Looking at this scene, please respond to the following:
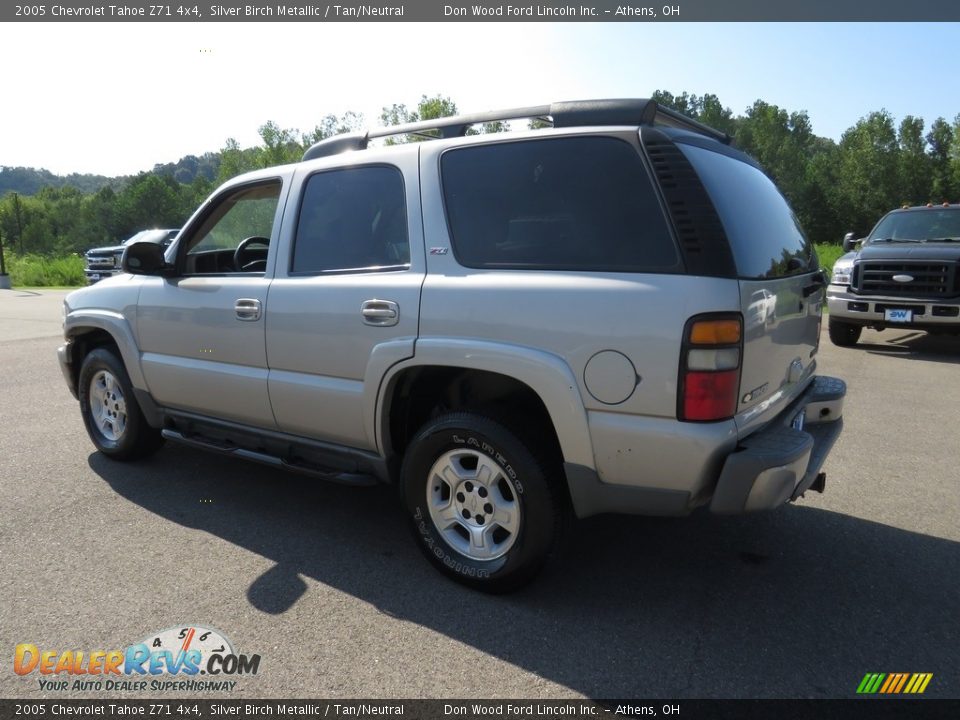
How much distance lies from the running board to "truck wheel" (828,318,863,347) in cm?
839

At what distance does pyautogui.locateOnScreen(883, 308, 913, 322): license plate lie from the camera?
880cm

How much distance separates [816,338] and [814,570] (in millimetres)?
1133

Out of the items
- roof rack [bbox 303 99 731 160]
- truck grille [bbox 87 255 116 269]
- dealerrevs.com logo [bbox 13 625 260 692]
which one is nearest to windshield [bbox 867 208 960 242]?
roof rack [bbox 303 99 731 160]

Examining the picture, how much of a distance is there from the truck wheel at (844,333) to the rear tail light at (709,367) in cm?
818

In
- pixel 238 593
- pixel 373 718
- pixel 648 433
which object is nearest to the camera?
pixel 373 718

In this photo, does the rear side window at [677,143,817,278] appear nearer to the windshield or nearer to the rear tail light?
the rear tail light

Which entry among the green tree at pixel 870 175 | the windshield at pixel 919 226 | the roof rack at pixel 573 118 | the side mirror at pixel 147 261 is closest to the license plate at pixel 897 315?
the windshield at pixel 919 226

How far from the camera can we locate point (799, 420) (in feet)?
10.8

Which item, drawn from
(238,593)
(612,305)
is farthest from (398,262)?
(238,593)

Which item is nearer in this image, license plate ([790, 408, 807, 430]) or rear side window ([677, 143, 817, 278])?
rear side window ([677, 143, 817, 278])

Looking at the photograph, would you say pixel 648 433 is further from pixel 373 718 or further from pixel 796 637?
pixel 373 718

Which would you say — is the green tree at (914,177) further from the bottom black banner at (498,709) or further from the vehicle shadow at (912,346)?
the bottom black banner at (498,709)

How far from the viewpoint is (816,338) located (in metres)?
3.58

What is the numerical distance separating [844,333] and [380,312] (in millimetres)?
8608
